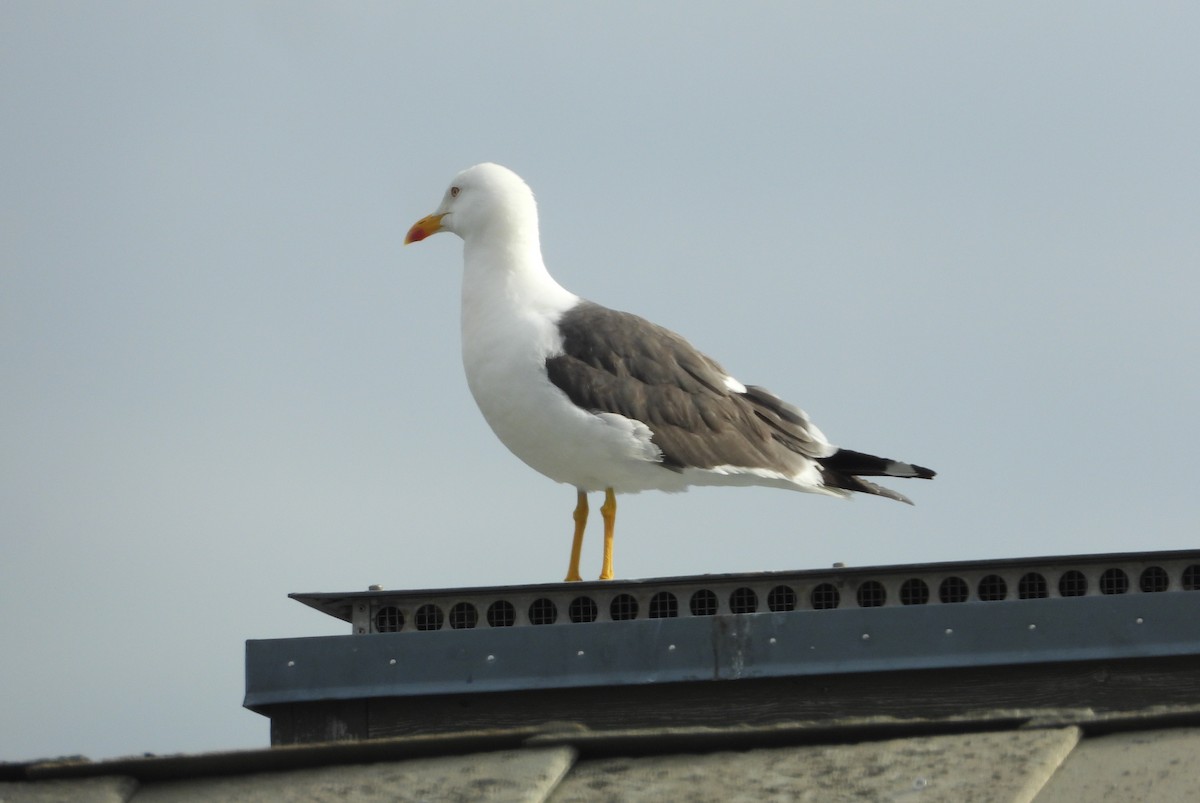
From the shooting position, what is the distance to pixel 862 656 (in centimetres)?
536

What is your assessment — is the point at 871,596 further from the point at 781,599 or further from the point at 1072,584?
the point at 1072,584

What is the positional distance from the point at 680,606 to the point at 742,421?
4094mm

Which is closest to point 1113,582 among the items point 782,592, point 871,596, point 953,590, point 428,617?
point 953,590

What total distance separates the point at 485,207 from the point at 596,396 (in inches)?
69.0

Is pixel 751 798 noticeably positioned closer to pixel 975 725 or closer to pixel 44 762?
pixel 975 725

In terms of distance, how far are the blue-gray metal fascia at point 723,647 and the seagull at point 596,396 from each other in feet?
12.5

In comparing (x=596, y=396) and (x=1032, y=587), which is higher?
(x=596, y=396)

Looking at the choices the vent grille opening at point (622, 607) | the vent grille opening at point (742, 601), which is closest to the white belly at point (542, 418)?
the vent grille opening at point (622, 607)

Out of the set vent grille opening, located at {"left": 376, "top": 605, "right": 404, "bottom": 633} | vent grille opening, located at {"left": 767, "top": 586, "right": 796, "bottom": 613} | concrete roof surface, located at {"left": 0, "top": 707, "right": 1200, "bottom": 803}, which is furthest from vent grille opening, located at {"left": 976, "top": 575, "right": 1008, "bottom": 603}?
concrete roof surface, located at {"left": 0, "top": 707, "right": 1200, "bottom": 803}

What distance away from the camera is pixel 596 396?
9.53 meters

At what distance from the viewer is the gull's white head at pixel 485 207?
10586 millimetres

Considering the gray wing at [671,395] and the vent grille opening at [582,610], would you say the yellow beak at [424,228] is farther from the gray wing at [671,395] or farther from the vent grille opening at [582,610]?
the vent grille opening at [582,610]

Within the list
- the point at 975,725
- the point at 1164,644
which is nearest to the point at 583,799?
the point at 975,725

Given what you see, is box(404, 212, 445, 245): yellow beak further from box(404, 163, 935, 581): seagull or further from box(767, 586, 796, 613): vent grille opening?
box(767, 586, 796, 613): vent grille opening
